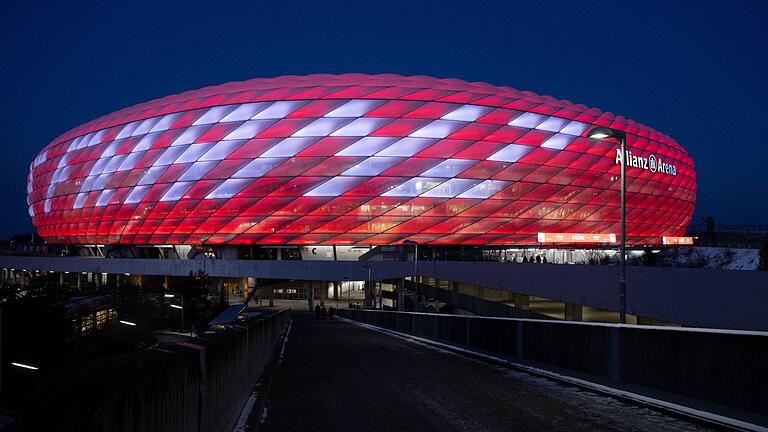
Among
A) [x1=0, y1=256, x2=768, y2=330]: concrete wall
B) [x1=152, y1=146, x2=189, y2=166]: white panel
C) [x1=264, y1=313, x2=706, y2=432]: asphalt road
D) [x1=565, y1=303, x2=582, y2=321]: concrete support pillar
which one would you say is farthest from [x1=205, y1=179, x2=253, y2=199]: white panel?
[x1=264, y1=313, x2=706, y2=432]: asphalt road

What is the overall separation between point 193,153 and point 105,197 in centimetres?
1446

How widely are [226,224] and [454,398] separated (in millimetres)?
59528

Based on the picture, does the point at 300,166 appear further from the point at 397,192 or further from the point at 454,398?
the point at 454,398

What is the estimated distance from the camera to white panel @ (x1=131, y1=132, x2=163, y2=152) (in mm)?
69062

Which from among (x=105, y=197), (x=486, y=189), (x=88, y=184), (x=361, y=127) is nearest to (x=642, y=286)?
(x=486, y=189)

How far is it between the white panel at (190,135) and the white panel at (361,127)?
42.8 feet

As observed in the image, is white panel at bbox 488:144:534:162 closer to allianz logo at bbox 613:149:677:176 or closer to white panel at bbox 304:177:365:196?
allianz logo at bbox 613:149:677:176

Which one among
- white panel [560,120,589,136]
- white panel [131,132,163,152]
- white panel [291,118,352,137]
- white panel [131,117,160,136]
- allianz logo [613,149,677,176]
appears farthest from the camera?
allianz logo [613,149,677,176]

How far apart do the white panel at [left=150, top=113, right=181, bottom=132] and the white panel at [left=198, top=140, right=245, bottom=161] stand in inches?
258

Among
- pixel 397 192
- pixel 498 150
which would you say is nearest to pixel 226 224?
pixel 397 192

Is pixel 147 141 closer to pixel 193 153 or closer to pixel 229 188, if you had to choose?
pixel 193 153

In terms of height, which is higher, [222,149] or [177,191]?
[222,149]

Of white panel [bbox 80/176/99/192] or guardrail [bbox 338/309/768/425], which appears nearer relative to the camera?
guardrail [bbox 338/309/768/425]

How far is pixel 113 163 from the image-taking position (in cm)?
7269
